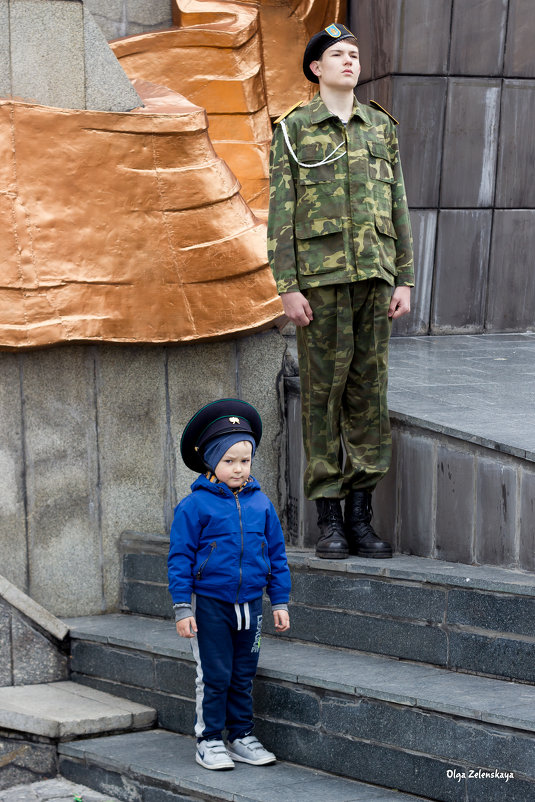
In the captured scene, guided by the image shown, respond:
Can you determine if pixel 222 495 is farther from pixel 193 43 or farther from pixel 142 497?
pixel 193 43

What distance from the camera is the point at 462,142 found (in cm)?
692

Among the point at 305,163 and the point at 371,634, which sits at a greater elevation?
the point at 305,163

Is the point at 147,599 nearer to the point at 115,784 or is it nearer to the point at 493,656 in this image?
the point at 115,784

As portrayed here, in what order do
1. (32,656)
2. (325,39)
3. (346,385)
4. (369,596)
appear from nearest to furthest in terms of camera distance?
(369,596) → (325,39) → (346,385) → (32,656)

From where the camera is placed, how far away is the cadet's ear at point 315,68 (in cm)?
443

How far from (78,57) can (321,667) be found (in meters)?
2.74

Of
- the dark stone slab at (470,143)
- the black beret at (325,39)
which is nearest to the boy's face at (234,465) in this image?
the black beret at (325,39)

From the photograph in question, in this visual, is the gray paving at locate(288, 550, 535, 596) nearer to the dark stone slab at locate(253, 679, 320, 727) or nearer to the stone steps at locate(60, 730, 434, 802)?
the dark stone slab at locate(253, 679, 320, 727)

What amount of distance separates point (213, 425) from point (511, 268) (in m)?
3.61

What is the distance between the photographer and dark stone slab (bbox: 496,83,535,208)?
6.94m

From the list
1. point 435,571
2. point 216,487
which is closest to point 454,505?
point 435,571

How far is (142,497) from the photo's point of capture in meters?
5.36

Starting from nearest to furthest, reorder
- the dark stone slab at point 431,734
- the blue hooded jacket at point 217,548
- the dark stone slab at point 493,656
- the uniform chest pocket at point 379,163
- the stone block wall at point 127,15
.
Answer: the dark stone slab at point 431,734 < the dark stone slab at point 493,656 < the blue hooded jacket at point 217,548 < the uniform chest pocket at point 379,163 < the stone block wall at point 127,15

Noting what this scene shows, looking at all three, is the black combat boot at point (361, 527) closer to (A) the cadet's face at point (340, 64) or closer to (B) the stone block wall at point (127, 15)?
(A) the cadet's face at point (340, 64)
